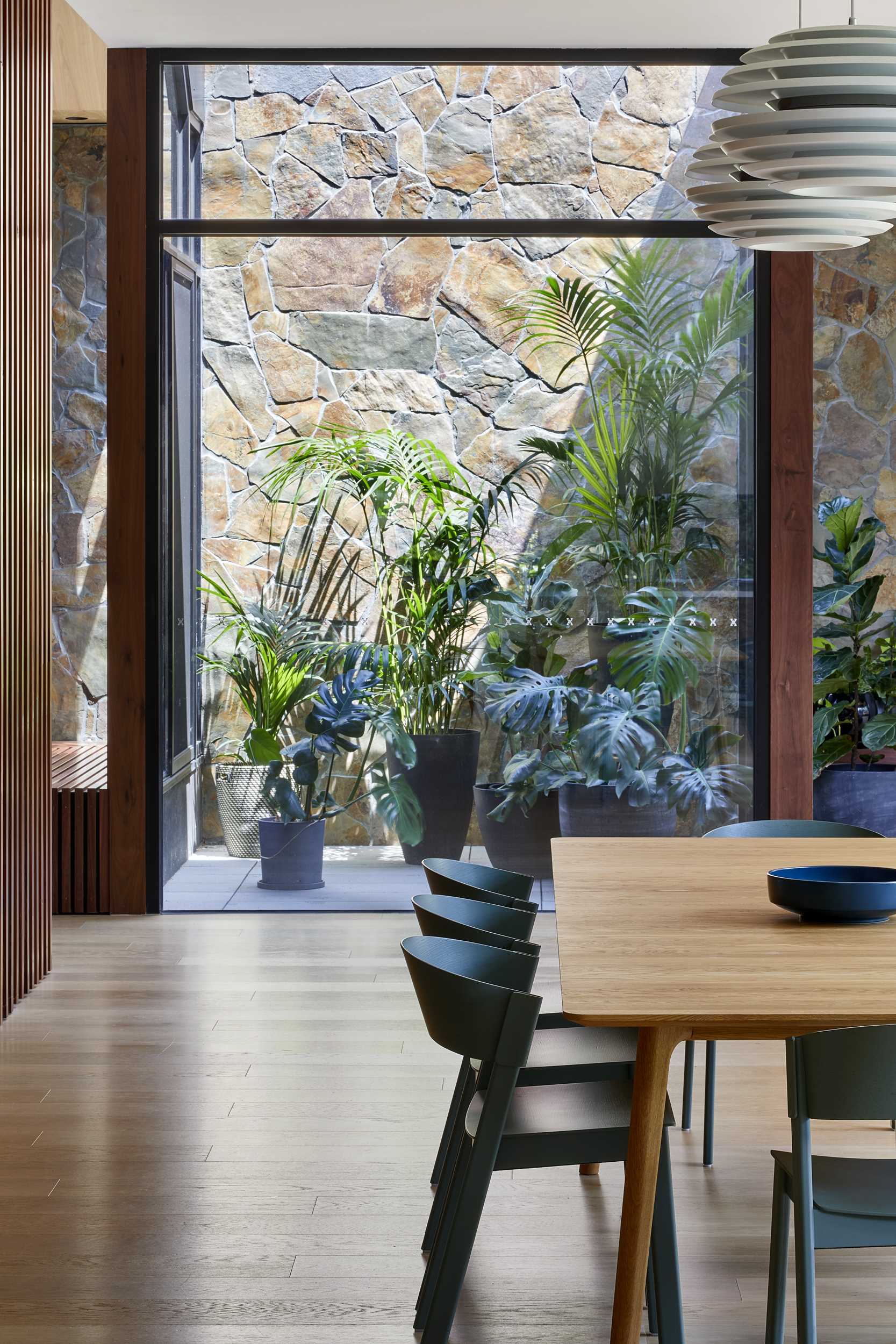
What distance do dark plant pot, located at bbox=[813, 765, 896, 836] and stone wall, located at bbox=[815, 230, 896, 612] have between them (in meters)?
1.10

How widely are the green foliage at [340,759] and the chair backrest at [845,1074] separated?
372 centimetres

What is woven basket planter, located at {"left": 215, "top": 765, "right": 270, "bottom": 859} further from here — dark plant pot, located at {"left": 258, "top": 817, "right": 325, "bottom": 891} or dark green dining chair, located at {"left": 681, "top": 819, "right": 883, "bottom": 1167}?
dark green dining chair, located at {"left": 681, "top": 819, "right": 883, "bottom": 1167}

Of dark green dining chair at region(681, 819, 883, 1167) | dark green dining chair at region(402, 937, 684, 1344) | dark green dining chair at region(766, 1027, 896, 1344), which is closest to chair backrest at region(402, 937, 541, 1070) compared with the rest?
dark green dining chair at region(402, 937, 684, 1344)

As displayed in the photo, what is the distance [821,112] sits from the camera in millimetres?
2422

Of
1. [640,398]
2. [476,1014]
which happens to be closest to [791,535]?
[640,398]

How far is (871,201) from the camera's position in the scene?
264 cm

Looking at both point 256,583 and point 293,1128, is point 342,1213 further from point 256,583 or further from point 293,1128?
point 256,583

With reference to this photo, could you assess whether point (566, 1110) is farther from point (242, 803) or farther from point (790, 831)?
point (242, 803)

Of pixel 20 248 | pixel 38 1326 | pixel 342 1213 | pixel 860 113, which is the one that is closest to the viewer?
pixel 860 113

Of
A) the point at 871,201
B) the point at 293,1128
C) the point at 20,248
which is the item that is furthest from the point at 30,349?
the point at 871,201

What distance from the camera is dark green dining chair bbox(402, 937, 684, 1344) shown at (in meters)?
2.24

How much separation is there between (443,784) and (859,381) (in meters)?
3.22

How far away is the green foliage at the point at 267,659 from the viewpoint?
5.64 m

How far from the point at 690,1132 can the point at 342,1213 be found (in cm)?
94
